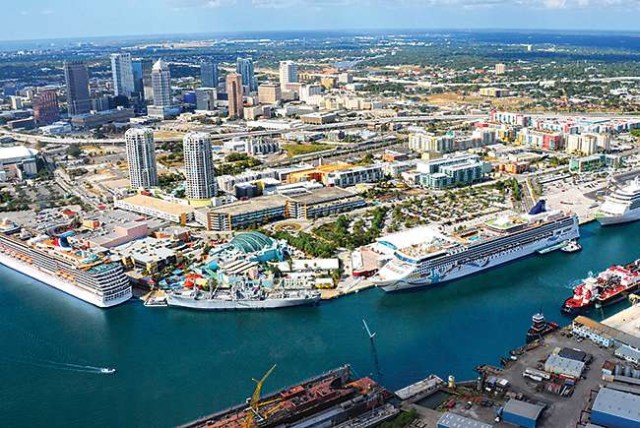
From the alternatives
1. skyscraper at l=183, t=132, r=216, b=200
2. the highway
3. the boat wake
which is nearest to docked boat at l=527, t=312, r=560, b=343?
the boat wake

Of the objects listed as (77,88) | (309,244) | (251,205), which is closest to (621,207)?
(309,244)

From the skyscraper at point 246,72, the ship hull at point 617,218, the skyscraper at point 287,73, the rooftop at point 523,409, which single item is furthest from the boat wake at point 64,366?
the skyscraper at point 287,73

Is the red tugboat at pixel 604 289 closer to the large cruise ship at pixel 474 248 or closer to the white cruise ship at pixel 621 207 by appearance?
the large cruise ship at pixel 474 248

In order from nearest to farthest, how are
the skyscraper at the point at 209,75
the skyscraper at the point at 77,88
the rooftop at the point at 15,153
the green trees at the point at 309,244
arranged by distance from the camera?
1. the green trees at the point at 309,244
2. the rooftop at the point at 15,153
3. the skyscraper at the point at 77,88
4. the skyscraper at the point at 209,75

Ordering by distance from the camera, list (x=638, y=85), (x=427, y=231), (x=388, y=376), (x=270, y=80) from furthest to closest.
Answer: (x=270, y=80) → (x=638, y=85) → (x=427, y=231) → (x=388, y=376)

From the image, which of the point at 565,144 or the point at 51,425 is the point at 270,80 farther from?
the point at 51,425

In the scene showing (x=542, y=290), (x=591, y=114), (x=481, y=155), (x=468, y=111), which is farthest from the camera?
(x=468, y=111)

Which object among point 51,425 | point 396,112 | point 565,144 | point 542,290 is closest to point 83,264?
point 51,425

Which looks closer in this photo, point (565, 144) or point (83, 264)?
point (83, 264)
